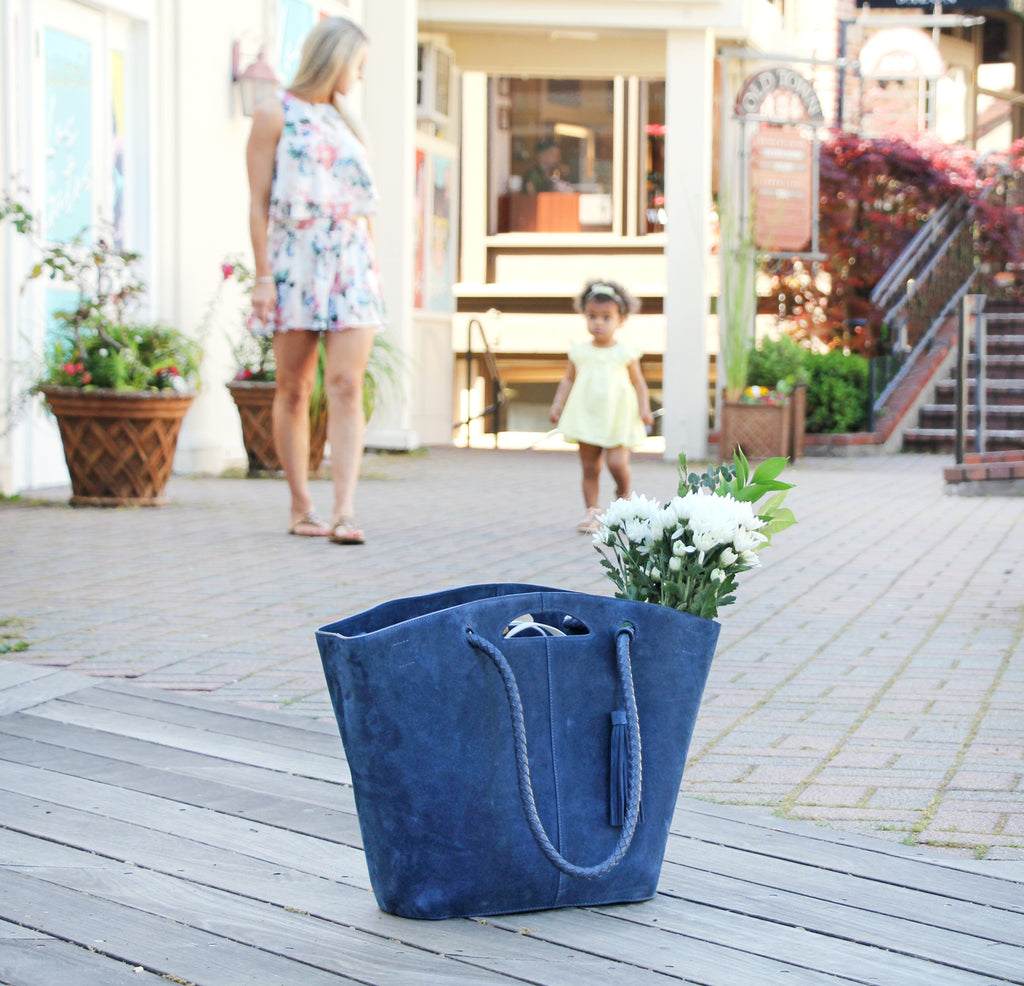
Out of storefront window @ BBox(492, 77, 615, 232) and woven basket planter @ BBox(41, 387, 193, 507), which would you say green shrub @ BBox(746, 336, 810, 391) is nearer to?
storefront window @ BBox(492, 77, 615, 232)

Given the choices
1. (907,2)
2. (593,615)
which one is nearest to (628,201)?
(907,2)

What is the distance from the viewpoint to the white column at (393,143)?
10945 millimetres

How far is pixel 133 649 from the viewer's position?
13.3 ft

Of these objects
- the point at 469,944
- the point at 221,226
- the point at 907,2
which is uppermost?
the point at 907,2

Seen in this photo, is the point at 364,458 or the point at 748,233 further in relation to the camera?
the point at 748,233

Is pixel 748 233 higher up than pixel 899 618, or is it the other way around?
pixel 748 233

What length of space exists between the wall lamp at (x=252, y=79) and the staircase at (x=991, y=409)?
221 inches

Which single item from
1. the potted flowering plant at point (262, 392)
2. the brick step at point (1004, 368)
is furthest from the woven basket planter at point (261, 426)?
the brick step at point (1004, 368)

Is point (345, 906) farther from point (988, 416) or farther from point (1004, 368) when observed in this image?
point (1004, 368)

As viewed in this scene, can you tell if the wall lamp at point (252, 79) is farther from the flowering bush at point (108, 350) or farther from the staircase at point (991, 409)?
the staircase at point (991, 409)

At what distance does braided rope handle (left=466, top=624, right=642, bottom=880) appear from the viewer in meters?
2.11

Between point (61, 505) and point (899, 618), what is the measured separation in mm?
4029

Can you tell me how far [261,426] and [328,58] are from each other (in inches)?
118

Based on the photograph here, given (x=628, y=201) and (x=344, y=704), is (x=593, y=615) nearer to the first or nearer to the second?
(x=344, y=704)
